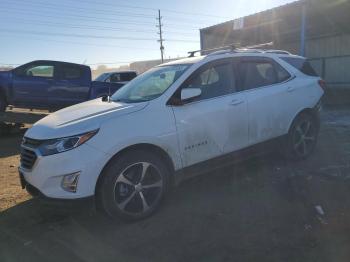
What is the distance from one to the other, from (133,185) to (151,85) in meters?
1.49

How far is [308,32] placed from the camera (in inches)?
896

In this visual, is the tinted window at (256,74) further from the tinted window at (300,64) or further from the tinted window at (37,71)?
the tinted window at (37,71)

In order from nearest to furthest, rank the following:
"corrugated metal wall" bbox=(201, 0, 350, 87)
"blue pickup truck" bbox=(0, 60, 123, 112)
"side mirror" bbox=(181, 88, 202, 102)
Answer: "side mirror" bbox=(181, 88, 202, 102), "blue pickup truck" bbox=(0, 60, 123, 112), "corrugated metal wall" bbox=(201, 0, 350, 87)

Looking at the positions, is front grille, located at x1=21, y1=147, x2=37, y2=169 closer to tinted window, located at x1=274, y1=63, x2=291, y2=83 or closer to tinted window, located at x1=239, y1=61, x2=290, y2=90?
tinted window, located at x1=239, y1=61, x2=290, y2=90

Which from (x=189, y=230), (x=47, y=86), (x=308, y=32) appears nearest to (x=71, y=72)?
(x=47, y=86)

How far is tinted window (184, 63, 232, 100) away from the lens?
5047mm

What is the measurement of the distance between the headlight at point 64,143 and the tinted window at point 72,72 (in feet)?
26.9

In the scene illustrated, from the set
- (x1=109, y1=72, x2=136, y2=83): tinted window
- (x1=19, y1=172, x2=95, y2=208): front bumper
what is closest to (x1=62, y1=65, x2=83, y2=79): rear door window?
(x1=109, y1=72, x2=136, y2=83): tinted window

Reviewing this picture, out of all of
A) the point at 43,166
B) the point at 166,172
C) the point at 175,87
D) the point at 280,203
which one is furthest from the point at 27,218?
the point at 280,203

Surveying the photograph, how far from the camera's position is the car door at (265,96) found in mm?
5523

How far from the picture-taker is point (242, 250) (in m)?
3.70

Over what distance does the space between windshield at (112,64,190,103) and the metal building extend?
1071 cm

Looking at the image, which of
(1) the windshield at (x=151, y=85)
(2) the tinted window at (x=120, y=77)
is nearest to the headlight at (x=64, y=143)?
(1) the windshield at (x=151, y=85)

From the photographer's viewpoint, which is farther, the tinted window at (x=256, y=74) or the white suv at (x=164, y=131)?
the tinted window at (x=256, y=74)
